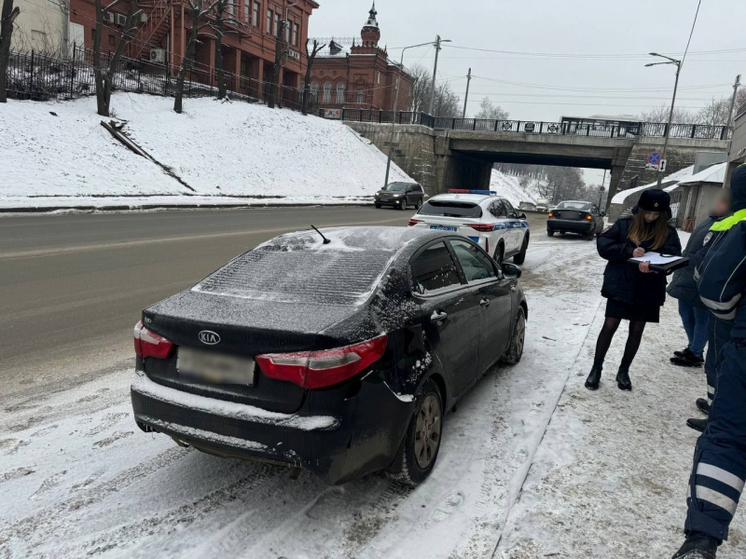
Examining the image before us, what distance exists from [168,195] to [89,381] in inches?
819

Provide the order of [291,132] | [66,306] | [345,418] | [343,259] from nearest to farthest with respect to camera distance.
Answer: [345,418]
[343,259]
[66,306]
[291,132]

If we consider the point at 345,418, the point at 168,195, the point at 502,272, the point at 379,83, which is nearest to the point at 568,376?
the point at 502,272

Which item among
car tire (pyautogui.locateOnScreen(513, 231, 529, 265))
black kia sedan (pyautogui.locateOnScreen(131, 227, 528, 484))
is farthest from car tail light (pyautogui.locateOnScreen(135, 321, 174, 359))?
Result: car tire (pyautogui.locateOnScreen(513, 231, 529, 265))

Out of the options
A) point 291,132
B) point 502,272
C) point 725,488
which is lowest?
point 725,488

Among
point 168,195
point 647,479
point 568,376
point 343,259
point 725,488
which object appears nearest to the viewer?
point 725,488

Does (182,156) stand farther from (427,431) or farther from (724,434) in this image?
(724,434)

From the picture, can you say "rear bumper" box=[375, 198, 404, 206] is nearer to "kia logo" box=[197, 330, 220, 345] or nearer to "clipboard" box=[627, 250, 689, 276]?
"clipboard" box=[627, 250, 689, 276]

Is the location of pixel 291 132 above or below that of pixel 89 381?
above

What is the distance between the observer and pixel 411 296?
333 centimetres

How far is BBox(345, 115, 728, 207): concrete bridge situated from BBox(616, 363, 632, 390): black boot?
36796 millimetres

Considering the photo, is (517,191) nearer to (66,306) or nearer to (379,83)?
(379,83)

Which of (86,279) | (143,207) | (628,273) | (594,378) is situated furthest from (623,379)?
(143,207)

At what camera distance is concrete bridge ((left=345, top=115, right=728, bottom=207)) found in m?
38.7

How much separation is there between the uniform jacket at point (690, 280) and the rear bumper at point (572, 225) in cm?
1425
